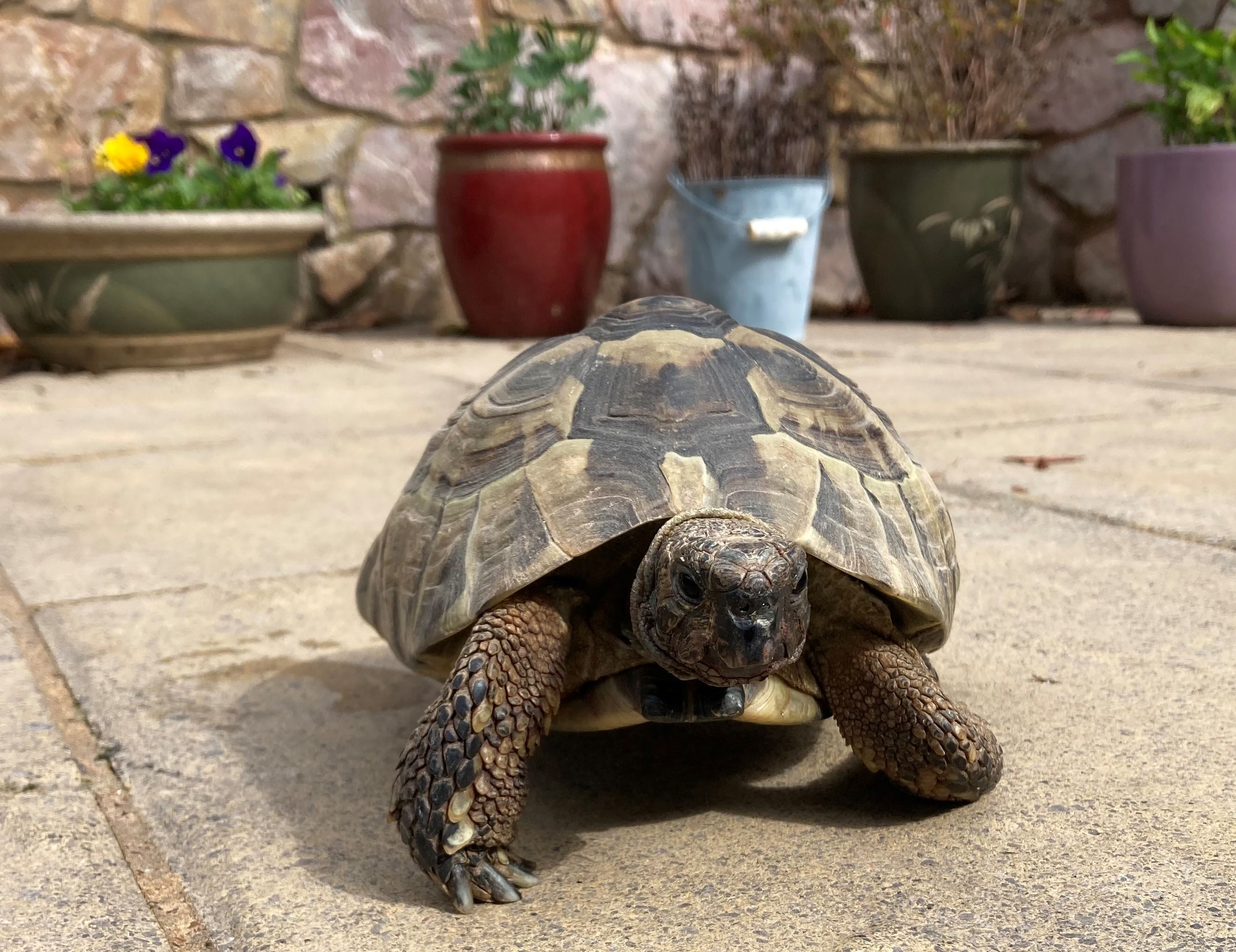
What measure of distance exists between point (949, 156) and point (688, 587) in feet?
15.5

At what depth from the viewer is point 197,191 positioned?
467 centimetres

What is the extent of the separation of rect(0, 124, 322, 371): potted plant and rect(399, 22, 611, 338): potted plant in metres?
0.61

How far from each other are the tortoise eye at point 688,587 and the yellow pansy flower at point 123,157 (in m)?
3.94

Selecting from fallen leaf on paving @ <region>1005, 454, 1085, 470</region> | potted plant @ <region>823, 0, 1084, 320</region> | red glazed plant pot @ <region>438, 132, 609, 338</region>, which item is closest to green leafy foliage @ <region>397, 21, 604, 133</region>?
red glazed plant pot @ <region>438, 132, 609, 338</region>

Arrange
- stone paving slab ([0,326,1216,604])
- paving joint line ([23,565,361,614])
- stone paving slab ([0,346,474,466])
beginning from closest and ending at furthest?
paving joint line ([23,565,361,614]), stone paving slab ([0,326,1216,604]), stone paving slab ([0,346,474,466])

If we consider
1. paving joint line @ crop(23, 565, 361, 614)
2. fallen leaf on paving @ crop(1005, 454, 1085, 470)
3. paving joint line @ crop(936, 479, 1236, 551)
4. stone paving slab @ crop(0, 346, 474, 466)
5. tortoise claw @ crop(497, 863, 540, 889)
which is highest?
tortoise claw @ crop(497, 863, 540, 889)

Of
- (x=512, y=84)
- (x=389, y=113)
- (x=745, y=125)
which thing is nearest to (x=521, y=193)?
(x=512, y=84)

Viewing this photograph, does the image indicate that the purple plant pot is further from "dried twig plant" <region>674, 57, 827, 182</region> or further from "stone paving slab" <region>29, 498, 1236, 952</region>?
"stone paving slab" <region>29, 498, 1236, 952</region>

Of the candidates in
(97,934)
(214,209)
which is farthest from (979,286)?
(97,934)

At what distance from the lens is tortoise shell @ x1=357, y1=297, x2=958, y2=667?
130 cm

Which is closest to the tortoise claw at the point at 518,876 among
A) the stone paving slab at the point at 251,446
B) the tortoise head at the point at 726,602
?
the tortoise head at the point at 726,602

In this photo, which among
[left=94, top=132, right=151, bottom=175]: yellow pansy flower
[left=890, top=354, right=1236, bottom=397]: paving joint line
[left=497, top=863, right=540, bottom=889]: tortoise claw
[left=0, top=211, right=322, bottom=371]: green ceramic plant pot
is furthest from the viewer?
[left=94, top=132, right=151, bottom=175]: yellow pansy flower

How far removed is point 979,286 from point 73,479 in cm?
398

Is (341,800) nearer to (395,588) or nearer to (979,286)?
(395,588)
